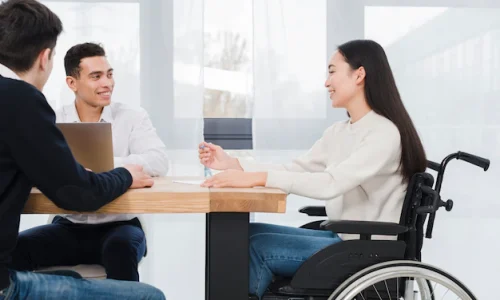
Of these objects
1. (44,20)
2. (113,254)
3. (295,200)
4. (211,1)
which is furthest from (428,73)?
(44,20)

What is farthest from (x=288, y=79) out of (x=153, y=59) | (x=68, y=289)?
(x=68, y=289)

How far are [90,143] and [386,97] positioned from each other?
904 millimetres

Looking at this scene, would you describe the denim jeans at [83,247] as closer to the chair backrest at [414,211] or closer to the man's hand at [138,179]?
the man's hand at [138,179]

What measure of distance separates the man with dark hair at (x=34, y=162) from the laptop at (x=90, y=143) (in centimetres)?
19

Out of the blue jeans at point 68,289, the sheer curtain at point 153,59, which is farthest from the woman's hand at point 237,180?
the sheer curtain at point 153,59

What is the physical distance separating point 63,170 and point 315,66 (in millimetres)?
2183

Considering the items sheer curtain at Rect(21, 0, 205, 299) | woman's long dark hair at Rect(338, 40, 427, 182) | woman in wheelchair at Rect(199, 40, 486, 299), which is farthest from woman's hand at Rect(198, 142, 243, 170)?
sheer curtain at Rect(21, 0, 205, 299)

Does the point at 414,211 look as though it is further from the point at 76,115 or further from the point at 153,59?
the point at 153,59

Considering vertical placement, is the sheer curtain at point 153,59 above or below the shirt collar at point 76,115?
above

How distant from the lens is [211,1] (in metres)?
3.45

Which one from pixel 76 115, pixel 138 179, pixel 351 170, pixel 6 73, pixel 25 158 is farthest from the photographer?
pixel 76 115

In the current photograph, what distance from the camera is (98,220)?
2.19 meters

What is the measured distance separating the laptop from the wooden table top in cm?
17

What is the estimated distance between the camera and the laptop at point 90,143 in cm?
179
